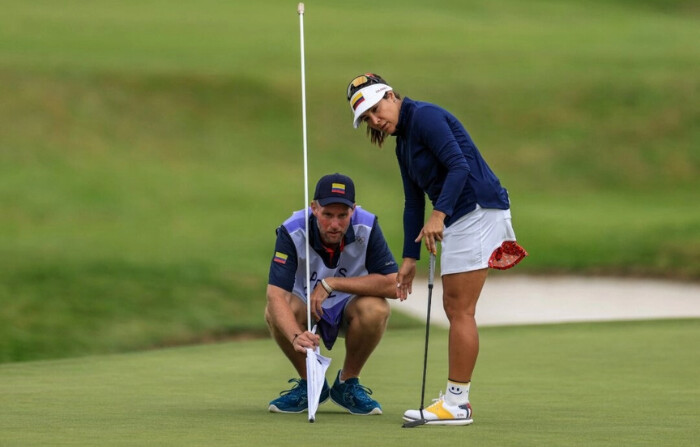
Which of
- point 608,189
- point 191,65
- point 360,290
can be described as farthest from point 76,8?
point 360,290

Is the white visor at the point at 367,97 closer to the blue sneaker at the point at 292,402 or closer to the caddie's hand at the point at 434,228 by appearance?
the caddie's hand at the point at 434,228

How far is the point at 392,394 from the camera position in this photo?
27.0ft

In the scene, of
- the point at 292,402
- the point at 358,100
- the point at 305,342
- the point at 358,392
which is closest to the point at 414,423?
the point at 305,342

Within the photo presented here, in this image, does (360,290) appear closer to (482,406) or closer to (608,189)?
(482,406)

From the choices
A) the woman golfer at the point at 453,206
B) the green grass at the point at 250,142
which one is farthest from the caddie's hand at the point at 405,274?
the green grass at the point at 250,142

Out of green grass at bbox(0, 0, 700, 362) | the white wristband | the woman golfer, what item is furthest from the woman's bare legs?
green grass at bbox(0, 0, 700, 362)

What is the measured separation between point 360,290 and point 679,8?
112 ft

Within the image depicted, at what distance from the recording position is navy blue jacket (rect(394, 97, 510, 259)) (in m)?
6.33

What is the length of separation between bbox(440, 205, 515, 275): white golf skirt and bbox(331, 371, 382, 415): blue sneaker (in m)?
Answer: 0.91

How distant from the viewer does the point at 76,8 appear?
3222 cm

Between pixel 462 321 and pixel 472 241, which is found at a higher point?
pixel 472 241

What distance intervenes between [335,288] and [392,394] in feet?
4.55

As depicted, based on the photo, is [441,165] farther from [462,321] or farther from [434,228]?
[462,321]

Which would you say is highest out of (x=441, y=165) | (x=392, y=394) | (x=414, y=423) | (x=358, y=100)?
(x=358, y=100)
